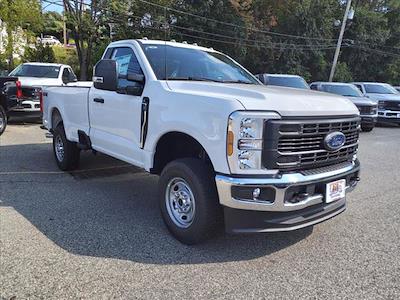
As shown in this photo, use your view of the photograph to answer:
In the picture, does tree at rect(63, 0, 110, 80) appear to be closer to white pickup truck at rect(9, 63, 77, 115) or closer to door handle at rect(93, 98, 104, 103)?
white pickup truck at rect(9, 63, 77, 115)

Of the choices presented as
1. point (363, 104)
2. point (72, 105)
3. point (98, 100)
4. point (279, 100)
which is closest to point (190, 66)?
point (98, 100)

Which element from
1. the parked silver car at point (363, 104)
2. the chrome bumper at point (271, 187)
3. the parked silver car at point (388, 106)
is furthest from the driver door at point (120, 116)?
the parked silver car at point (388, 106)

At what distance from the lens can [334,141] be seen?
153 inches

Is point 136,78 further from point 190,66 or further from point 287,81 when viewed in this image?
point 287,81

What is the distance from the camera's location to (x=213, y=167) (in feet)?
12.4

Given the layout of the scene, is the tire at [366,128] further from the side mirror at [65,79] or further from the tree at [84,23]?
the tree at [84,23]

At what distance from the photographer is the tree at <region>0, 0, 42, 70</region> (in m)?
19.5

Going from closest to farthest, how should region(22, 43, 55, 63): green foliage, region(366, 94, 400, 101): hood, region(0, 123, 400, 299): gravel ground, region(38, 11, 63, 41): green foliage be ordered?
region(0, 123, 400, 299): gravel ground, region(366, 94, 400, 101): hood, region(22, 43, 55, 63): green foliage, region(38, 11, 63, 41): green foliage

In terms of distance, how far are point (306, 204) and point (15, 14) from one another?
2016cm

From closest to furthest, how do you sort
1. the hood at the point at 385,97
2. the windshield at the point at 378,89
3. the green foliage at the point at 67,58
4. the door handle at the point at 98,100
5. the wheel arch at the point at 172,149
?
the wheel arch at the point at 172,149 → the door handle at the point at 98,100 → the hood at the point at 385,97 → the windshield at the point at 378,89 → the green foliage at the point at 67,58

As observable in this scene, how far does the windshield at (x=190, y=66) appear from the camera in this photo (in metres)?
4.79

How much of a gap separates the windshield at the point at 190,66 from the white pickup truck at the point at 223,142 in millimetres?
16

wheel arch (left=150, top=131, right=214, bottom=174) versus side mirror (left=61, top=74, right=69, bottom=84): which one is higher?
side mirror (left=61, top=74, right=69, bottom=84)

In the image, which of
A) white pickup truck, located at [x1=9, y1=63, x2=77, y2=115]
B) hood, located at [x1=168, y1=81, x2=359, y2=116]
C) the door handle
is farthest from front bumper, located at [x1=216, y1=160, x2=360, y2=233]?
white pickup truck, located at [x1=9, y1=63, x2=77, y2=115]
